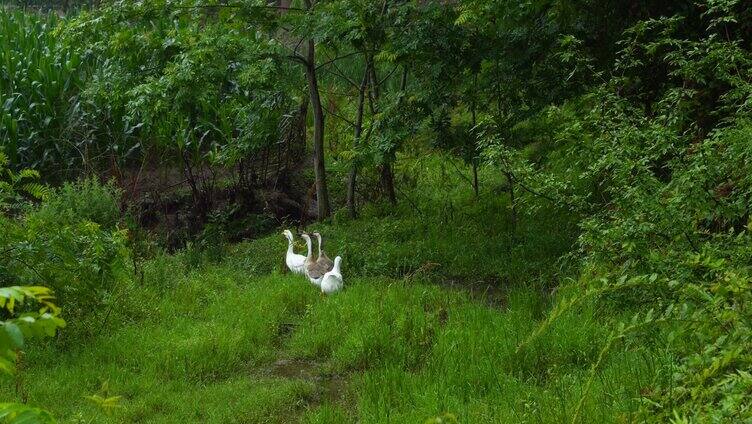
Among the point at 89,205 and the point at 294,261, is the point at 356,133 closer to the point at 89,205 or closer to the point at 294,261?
the point at 294,261

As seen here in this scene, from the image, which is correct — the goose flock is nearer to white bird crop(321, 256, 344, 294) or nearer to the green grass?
white bird crop(321, 256, 344, 294)

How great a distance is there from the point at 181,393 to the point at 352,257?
3.46 meters

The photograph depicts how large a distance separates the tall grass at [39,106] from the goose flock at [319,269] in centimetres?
542

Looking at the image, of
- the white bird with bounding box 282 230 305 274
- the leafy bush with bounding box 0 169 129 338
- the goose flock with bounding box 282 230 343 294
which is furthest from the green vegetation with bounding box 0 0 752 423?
the white bird with bounding box 282 230 305 274

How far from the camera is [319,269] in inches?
332

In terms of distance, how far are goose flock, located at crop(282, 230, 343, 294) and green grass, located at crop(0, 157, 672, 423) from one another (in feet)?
0.40

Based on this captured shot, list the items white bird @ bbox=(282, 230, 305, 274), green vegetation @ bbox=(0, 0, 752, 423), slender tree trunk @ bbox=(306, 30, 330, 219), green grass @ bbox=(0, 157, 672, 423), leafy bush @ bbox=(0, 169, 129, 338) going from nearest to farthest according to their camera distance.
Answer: green vegetation @ bbox=(0, 0, 752, 423) < green grass @ bbox=(0, 157, 672, 423) < leafy bush @ bbox=(0, 169, 129, 338) < white bird @ bbox=(282, 230, 305, 274) < slender tree trunk @ bbox=(306, 30, 330, 219)

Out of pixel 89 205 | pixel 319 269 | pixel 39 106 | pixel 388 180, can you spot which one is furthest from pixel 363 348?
pixel 39 106

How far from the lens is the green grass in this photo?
5109mm

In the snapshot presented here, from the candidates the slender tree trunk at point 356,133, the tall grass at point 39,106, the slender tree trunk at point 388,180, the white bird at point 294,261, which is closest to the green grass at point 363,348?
the white bird at point 294,261

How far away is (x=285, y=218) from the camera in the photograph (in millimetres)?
11578

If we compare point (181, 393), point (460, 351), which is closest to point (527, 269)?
point (460, 351)

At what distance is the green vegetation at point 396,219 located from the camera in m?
4.75

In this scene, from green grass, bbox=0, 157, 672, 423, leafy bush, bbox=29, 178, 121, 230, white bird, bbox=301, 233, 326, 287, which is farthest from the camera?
leafy bush, bbox=29, 178, 121, 230
